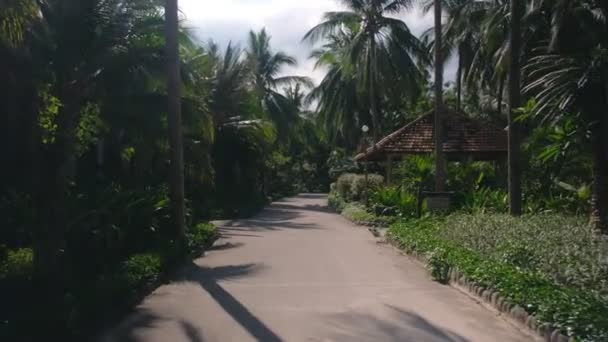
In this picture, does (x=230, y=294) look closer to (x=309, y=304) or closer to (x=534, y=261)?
(x=309, y=304)

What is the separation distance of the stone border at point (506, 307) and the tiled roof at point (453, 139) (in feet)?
52.5

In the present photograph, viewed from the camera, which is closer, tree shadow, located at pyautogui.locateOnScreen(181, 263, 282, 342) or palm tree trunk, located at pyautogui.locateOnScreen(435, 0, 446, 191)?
tree shadow, located at pyautogui.locateOnScreen(181, 263, 282, 342)

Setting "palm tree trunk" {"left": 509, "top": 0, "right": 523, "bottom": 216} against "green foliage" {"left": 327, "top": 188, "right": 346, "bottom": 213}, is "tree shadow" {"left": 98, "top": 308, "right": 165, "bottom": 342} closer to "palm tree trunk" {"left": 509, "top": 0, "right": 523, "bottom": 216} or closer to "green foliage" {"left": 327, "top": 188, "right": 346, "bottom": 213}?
"palm tree trunk" {"left": 509, "top": 0, "right": 523, "bottom": 216}

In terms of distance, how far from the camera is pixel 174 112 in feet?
51.9

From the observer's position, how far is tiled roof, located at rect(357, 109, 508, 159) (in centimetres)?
2698

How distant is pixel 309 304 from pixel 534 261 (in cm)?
369

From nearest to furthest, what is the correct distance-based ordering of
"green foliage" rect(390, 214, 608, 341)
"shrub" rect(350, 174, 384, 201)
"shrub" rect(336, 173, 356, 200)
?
"green foliage" rect(390, 214, 608, 341) → "shrub" rect(350, 174, 384, 201) → "shrub" rect(336, 173, 356, 200)

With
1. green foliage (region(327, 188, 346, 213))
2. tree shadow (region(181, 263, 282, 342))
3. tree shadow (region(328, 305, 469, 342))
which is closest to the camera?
tree shadow (region(328, 305, 469, 342))

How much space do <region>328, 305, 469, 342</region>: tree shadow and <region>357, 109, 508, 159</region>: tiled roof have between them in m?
18.5

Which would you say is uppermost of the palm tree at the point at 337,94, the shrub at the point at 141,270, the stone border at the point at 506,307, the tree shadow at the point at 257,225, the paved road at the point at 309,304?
the palm tree at the point at 337,94

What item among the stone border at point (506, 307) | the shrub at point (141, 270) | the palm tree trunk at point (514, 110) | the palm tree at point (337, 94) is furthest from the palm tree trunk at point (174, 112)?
the palm tree at point (337, 94)

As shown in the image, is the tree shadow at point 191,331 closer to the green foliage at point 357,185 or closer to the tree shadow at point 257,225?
the tree shadow at point 257,225

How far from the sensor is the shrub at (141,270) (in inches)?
396

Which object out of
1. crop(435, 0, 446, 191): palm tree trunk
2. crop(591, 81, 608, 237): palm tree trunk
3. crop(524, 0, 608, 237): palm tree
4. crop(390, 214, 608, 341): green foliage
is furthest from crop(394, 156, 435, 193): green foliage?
crop(591, 81, 608, 237): palm tree trunk
